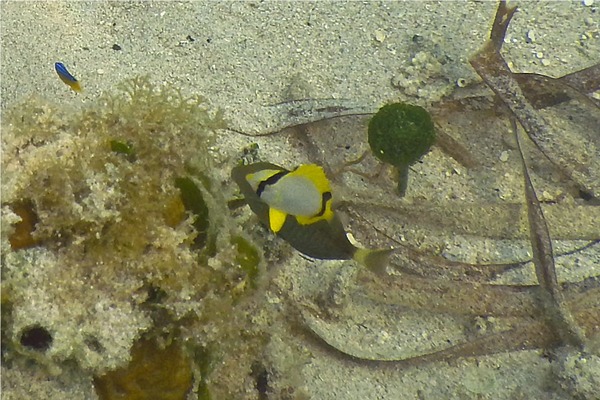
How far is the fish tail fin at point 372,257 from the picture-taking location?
2499mm

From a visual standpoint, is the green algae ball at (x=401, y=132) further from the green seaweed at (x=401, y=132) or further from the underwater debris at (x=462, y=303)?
the underwater debris at (x=462, y=303)

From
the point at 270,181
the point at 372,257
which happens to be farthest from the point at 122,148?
the point at 372,257

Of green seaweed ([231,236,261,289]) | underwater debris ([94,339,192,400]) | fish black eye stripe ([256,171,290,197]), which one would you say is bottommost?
underwater debris ([94,339,192,400])

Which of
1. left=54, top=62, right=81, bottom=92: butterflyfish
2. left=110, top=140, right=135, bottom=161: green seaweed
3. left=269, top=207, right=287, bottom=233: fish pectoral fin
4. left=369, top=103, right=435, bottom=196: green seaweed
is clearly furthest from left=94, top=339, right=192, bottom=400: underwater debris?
left=54, top=62, right=81, bottom=92: butterflyfish

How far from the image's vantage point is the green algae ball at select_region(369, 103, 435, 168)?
110 inches

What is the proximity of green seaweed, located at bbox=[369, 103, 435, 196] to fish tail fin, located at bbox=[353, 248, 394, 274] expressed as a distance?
0.55m

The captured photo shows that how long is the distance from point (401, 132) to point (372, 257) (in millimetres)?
660

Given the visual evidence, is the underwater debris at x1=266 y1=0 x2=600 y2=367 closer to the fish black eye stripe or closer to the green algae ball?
the green algae ball

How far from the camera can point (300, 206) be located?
217 cm

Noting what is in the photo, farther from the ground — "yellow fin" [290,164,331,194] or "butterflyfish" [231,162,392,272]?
"yellow fin" [290,164,331,194]

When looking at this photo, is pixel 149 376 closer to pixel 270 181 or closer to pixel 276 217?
pixel 276 217

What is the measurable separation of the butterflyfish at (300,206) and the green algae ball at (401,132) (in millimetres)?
594

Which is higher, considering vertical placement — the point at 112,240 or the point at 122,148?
the point at 122,148

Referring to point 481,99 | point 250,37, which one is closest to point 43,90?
point 250,37
